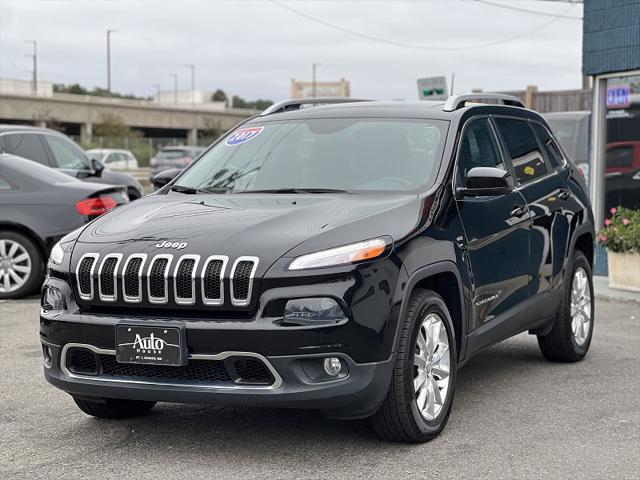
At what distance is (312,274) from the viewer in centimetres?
473

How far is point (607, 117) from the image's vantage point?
13.7 metres

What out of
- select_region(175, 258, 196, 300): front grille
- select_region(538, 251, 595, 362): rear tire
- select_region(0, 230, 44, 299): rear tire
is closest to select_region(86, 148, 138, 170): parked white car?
select_region(0, 230, 44, 299): rear tire

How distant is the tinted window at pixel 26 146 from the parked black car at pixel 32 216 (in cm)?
309

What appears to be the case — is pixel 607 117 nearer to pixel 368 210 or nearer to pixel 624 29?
pixel 624 29

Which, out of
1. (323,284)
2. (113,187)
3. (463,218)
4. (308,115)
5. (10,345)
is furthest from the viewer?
(113,187)

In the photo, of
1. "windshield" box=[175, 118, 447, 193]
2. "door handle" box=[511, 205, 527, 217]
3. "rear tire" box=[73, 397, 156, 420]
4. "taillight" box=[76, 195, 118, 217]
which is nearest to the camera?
"rear tire" box=[73, 397, 156, 420]

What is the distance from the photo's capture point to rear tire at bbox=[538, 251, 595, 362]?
729 centimetres

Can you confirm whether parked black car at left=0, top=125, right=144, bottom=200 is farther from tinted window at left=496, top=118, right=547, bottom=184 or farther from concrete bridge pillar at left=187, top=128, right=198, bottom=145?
concrete bridge pillar at left=187, top=128, right=198, bottom=145

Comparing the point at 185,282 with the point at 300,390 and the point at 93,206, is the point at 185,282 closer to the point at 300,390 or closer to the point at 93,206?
the point at 300,390

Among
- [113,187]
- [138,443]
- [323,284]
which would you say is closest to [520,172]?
[323,284]

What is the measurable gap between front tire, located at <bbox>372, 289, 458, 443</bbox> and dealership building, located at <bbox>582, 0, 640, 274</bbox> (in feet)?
27.2

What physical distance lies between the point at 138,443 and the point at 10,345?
10.6 ft

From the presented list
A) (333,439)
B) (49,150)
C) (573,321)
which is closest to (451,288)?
(333,439)

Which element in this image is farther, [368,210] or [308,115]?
[308,115]
